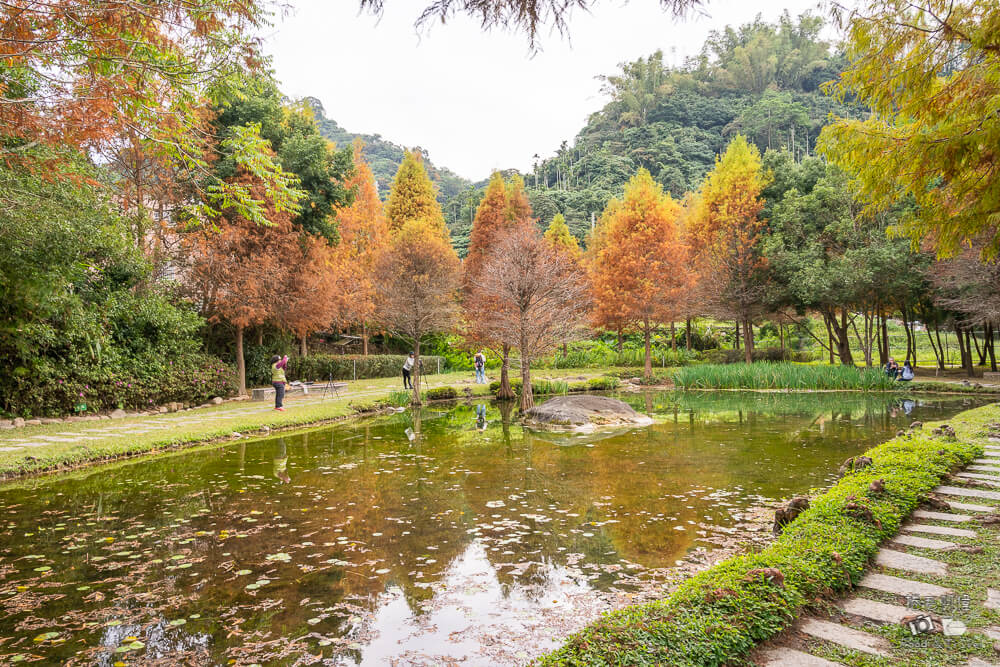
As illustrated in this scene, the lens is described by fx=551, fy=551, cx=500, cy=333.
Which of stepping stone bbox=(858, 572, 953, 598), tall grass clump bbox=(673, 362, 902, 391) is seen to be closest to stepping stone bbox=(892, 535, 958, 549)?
stepping stone bbox=(858, 572, 953, 598)

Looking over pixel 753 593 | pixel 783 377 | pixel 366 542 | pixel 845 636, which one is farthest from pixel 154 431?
pixel 783 377

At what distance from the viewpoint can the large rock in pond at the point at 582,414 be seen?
45.1 feet

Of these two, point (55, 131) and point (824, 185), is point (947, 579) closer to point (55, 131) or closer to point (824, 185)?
point (55, 131)

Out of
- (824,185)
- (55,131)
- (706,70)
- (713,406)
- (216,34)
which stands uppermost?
(706,70)

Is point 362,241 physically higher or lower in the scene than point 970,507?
higher

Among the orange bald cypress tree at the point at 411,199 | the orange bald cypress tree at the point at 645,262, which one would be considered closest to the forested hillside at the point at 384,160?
the orange bald cypress tree at the point at 411,199

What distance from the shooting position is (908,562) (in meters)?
4.10

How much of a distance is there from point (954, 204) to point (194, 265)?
1814cm

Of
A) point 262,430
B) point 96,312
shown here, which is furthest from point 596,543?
point 96,312

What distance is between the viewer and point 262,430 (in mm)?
12891

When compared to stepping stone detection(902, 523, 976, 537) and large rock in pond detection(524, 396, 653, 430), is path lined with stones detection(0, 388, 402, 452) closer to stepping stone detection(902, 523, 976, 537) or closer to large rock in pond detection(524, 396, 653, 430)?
large rock in pond detection(524, 396, 653, 430)

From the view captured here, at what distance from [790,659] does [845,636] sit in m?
0.47

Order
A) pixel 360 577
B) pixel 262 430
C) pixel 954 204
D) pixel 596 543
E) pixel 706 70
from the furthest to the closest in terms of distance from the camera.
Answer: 1. pixel 706 70
2. pixel 262 430
3. pixel 596 543
4. pixel 360 577
5. pixel 954 204

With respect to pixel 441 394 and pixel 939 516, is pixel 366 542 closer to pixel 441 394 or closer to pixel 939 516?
pixel 939 516
